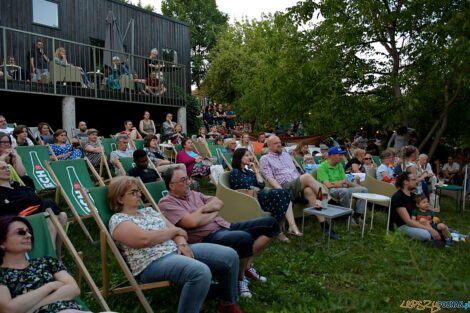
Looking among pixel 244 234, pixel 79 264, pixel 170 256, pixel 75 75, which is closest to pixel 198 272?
pixel 170 256

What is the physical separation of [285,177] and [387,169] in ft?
8.06

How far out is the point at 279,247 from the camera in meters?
4.78

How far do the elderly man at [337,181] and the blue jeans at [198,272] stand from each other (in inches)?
131

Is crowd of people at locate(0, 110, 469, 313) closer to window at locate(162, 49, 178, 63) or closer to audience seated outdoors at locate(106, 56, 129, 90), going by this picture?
audience seated outdoors at locate(106, 56, 129, 90)

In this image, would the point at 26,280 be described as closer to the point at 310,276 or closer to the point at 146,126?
the point at 310,276

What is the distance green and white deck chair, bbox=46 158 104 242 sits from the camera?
4870 mm

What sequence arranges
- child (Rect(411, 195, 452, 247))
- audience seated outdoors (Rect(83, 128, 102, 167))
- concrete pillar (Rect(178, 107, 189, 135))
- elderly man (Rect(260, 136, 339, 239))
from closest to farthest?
child (Rect(411, 195, 452, 247)) → elderly man (Rect(260, 136, 339, 239)) → audience seated outdoors (Rect(83, 128, 102, 167)) → concrete pillar (Rect(178, 107, 189, 135))

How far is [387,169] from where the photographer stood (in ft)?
24.0

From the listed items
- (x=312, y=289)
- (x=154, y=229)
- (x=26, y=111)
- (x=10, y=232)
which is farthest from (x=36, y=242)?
(x=26, y=111)

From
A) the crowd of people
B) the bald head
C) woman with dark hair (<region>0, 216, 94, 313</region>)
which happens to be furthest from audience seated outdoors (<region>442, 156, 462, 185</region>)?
woman with dark hair (<region>0, 216, 94, 313</region>)

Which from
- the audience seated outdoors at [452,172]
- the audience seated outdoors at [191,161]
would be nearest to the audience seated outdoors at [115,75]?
the audience seated outdoors at [191,161]

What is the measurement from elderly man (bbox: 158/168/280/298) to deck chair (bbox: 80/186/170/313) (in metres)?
0.48

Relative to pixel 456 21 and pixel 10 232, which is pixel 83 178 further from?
pixel 456 21

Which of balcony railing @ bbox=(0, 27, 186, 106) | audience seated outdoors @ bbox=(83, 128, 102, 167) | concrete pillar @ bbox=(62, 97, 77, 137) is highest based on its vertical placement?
balcony railing @ bbox=(0, 27, 186, 106)
